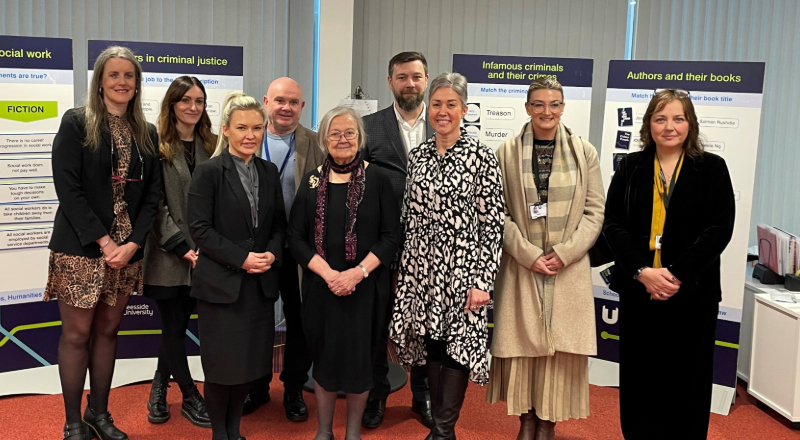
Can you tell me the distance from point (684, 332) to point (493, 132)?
6.41ft

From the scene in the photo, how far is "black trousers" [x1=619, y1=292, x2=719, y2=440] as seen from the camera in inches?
101

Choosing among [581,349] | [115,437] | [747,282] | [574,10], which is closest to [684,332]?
[581,349]

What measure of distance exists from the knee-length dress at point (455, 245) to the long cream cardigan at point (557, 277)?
12cm

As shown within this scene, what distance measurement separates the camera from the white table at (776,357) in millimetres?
3355

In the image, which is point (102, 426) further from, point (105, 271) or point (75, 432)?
point (105, 271)

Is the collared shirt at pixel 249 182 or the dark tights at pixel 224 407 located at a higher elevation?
the collared shirt at pixel 249 182

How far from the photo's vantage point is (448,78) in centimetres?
262

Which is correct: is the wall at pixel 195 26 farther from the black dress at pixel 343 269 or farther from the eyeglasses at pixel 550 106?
the eyeglasses at pixel 550 106

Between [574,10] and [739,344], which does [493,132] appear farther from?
[739,344]

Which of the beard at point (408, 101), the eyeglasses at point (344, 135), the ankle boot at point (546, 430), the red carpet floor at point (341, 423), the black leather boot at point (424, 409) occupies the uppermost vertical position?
the beard at point (408, 101)

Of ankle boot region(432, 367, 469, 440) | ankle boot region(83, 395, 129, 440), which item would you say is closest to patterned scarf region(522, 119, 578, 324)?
ankle boot region(432, 367, 469, 440)

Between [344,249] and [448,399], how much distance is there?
0.79 metres

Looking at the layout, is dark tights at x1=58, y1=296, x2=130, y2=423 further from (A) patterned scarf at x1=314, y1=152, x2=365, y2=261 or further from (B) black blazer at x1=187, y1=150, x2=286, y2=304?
(A) patterned scarf at x1=314, y1=152, x2=365, y2=261

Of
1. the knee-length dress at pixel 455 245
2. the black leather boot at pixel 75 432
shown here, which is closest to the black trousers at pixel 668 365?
the knee-length dress at pixel 455 245
